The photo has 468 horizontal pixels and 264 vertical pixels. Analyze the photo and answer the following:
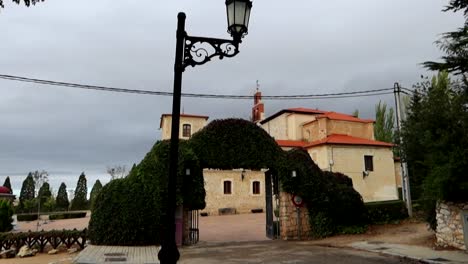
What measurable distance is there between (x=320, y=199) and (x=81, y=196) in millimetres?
39706

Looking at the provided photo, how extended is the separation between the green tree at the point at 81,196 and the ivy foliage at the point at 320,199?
3760 centimetres

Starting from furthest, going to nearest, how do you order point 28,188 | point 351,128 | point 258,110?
1. point 28,188
2. point 258,110
3. point 351,128

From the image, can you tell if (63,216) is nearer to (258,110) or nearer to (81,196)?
(81,196)

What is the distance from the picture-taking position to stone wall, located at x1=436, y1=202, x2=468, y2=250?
10703 millimetres

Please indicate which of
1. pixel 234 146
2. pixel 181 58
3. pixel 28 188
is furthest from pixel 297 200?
pixel 28 188

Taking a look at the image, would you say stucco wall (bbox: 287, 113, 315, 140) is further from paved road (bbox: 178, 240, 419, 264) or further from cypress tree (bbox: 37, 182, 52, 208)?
cypress tree (bbox: 37, 182, 52, 208)

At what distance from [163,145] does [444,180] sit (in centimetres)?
933

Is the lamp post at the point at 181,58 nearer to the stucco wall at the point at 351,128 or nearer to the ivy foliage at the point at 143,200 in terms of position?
the ivy foliage at the point at 143,200

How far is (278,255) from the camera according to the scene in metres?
11.1

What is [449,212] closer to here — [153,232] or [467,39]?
[467,39]

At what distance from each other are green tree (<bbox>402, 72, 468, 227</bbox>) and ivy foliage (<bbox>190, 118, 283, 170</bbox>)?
5487 millimetres

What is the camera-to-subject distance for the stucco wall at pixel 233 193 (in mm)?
33000

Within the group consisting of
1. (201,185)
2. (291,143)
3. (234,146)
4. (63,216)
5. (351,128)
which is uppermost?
(351,128)

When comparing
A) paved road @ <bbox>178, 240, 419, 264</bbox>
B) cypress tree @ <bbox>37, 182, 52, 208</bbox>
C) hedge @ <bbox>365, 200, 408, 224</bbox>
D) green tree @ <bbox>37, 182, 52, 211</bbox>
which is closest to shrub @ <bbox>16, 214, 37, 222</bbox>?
green tree @ <bbox>37, 182, 52, 211</bbox>
